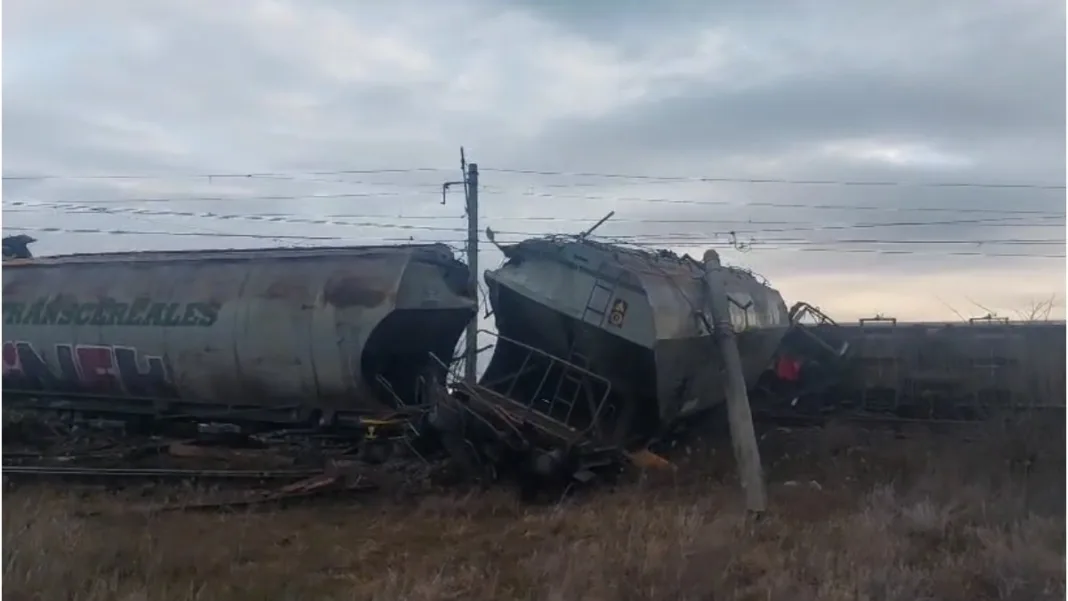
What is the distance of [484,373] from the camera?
13570 mm

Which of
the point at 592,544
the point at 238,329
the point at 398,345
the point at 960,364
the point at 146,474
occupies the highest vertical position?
the point at 238,329

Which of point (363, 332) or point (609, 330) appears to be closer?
point (609, 330)

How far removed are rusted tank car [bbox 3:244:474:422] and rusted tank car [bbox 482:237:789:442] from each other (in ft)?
3.68

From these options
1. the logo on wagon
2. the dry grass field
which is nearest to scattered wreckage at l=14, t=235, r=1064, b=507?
the logo on wagon

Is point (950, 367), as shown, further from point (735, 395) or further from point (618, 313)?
point (618, 313)

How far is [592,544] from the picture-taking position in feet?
26.5

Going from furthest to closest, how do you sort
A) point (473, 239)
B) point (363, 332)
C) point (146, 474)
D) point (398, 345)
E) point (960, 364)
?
1. point (473, 239)
2. point (960, 364)
3. point (398, 345)
4. point (363, 332)
5. point (146, 474)

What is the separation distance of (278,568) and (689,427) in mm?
7626

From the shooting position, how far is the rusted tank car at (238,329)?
13.0m

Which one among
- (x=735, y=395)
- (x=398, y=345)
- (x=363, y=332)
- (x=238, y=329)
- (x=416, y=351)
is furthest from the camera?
(x=416, y=351)

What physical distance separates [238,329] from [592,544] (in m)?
6.94

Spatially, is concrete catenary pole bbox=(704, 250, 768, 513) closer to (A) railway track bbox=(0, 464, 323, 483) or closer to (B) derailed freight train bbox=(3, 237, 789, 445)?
(B) derailed freight train bbox=(3, 237, 789, 445)

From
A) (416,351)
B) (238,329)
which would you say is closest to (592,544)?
(416,351)

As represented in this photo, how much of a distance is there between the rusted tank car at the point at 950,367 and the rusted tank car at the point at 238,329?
6543 millimetres
